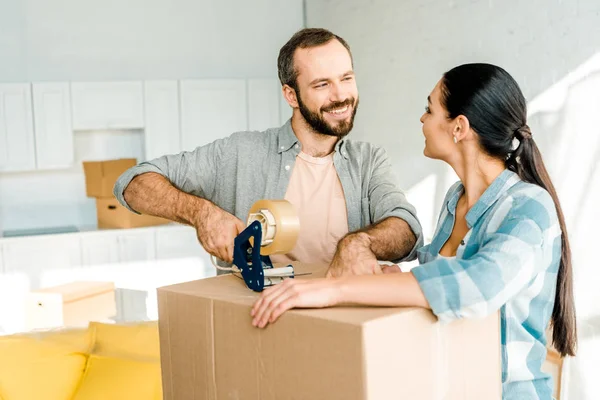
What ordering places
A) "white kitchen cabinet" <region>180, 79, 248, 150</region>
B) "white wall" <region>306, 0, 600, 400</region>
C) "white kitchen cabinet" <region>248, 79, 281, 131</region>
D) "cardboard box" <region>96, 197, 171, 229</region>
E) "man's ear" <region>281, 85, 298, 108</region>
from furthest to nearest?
1. "white kitchen cabinet" <region>248, 79, 281, 131</region>
2. "white kitchen cabinet" <region>180, 79, 248, 150</region>
3. "cardboard box" <region>96, 197, 171, 229</region>
4. "white wall" <region>306, 0, 600, 400</region>
5. "man's ear" <region>281, 85, 298, 108</region>

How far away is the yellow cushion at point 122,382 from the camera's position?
7.44 feet

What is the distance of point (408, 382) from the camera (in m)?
1.06

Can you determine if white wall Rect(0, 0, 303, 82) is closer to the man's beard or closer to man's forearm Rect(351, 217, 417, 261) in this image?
the man's beard

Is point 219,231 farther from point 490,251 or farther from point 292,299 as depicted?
point 490,251

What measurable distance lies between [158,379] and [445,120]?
132 cm

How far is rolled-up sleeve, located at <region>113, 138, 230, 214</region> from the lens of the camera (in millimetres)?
1863

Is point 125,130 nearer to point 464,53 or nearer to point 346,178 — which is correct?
point 464,53

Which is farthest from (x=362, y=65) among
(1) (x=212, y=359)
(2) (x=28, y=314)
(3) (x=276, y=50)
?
(1) (x=212, y=359)

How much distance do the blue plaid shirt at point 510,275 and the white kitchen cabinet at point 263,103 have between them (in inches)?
179

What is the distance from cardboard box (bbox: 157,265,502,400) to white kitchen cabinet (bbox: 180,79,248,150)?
4.40 m

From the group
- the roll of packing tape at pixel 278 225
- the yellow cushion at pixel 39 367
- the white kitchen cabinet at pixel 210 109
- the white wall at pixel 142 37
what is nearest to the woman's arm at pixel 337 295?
the roll of packing tape at pixel 278 225

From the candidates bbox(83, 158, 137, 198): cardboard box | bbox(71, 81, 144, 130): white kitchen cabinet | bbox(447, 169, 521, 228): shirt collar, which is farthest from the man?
bbox(71, 81, 144, 130): white kitchen cabinet

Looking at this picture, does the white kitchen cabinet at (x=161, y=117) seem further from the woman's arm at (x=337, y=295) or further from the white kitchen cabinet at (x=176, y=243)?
the woman's arm at (x=337, y=295)

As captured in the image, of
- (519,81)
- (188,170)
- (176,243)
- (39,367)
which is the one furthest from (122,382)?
(176,243)
